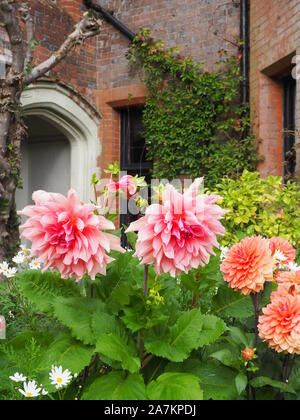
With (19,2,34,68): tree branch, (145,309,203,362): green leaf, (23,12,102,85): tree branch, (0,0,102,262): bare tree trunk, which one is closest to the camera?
(145,309,203,362): green leaf

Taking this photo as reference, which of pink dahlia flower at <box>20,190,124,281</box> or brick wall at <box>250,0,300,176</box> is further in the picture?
brick wall at <box>250,0,300,176</box>

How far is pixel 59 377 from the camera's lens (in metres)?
1.09

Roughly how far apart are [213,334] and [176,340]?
87 millimetres

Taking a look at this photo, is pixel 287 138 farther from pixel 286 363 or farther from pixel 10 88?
pixel 286 363

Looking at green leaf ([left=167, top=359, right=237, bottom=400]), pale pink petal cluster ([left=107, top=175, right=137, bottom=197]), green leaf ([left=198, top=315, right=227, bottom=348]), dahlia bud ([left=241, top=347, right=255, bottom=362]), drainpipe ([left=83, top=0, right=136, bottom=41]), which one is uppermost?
drainpipe ([left=83, top=0, right=136, bottom=41])

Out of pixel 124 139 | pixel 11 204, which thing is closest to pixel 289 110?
pixel 124 139

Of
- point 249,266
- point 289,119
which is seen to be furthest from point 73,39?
point 249,266

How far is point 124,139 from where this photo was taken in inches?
299

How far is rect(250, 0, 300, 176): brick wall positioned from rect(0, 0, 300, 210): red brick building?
0.01m

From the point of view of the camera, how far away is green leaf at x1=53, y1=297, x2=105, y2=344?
3.94ft

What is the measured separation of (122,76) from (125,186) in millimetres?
6281

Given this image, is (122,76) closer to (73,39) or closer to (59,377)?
(73,39)

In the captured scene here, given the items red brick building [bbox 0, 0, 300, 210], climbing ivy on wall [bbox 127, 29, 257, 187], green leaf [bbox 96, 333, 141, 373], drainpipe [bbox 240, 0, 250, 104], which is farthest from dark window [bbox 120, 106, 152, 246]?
green leaf [bbox 96, 333, 141, 373]

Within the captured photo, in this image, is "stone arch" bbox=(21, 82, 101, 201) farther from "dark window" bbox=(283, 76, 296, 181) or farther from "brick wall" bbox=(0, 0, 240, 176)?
"dark window" bbox=(283, 76, 296, 181)
